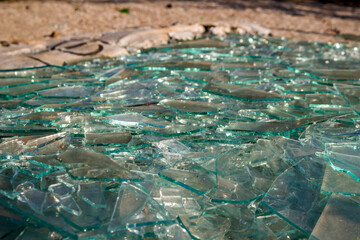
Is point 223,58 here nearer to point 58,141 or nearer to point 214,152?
point 214,152

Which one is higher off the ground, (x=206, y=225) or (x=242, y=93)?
(x=242, y=93)

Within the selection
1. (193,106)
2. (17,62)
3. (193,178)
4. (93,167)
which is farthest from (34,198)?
(17,62)

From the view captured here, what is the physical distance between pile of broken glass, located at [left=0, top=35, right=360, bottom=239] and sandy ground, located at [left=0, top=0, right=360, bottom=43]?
1425mm

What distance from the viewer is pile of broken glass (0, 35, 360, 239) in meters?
1.20

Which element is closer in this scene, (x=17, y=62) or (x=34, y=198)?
(x=34, y=198)

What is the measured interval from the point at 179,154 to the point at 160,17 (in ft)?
9.69

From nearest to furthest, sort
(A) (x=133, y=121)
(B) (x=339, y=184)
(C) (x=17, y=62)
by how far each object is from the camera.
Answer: (B) (x=339, y=184)
(A) (x=133, y=121)
(C) (x=17, y=62)

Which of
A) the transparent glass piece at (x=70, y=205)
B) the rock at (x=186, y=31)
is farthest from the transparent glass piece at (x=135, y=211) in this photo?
the rock at (x=186, y=31)

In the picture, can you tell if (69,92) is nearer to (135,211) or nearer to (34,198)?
(34,198)

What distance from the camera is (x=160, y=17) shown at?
13.7 ft

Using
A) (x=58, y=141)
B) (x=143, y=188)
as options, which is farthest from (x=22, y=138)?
(x=143, y=188)

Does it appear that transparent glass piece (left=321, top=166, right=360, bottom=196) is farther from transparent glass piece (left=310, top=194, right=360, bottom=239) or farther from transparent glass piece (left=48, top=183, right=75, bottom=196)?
transparent glass piece (left=48, top=183, right=75, bottom=196)

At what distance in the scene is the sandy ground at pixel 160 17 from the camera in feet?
11.8

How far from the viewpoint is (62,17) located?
3957mm
